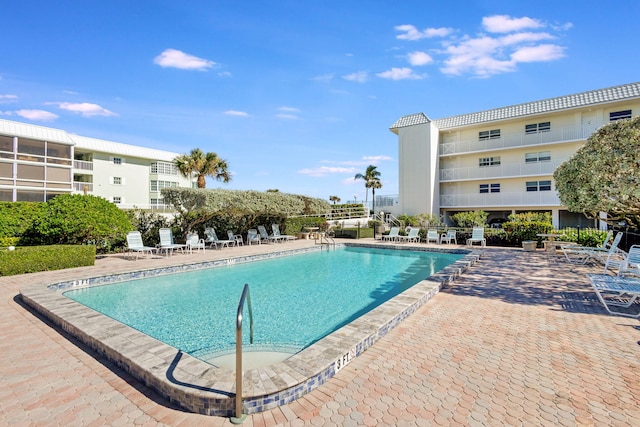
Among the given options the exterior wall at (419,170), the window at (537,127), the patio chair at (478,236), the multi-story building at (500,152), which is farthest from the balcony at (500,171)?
the patio chair at (478,236)

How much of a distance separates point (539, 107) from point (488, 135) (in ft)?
12.2

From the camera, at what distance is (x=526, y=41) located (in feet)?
41.7

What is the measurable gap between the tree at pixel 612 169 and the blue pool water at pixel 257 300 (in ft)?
16.4

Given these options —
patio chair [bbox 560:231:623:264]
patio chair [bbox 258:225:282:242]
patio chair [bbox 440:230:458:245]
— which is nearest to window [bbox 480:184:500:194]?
patio chair [bbox 440:230:458:245]

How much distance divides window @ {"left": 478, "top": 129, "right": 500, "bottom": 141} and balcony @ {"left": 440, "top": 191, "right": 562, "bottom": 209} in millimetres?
4650

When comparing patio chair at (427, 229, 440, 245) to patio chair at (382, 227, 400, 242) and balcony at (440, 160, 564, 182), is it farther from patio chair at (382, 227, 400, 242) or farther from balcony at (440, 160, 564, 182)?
balcony at (440, 160, 564, 182)

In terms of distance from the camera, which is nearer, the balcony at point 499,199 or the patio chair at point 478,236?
the patio chair at point 478,236

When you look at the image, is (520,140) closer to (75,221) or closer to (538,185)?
(538,185)

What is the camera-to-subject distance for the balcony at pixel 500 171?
882 inches

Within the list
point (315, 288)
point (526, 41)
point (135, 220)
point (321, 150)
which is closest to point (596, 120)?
point (526, 41)

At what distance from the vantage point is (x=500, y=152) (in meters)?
24.7

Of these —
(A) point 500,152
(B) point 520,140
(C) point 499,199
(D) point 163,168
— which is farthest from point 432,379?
(D) point 163,168

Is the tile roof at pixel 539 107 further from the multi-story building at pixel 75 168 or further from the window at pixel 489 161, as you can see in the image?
the multi-story building at pixel 75 168

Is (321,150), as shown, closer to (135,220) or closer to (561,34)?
(135,220)
